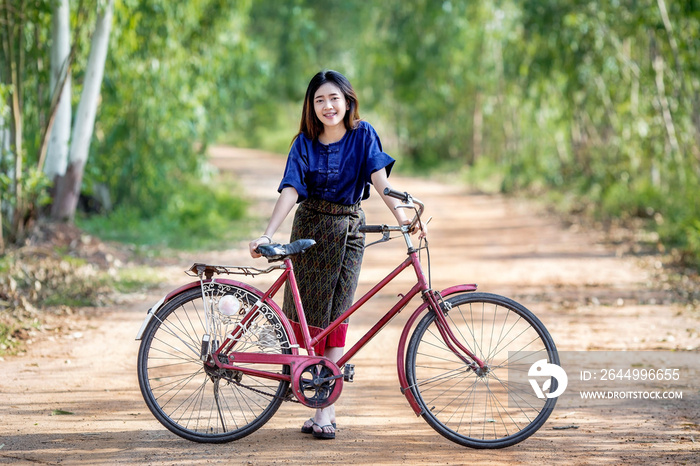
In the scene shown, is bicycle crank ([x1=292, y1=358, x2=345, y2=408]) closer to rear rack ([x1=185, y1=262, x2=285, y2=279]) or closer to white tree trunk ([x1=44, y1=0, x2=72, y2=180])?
rear rack ([x1=185, y1=262, x2=285, y2=279])

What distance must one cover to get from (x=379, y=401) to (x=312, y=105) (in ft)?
6.03

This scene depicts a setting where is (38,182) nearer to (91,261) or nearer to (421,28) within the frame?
(91,261)

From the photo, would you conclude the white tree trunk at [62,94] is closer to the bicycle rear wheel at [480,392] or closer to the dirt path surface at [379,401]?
the dirt path surface at [379,401]

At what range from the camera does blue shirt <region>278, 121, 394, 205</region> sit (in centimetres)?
407

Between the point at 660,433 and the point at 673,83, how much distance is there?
879cm

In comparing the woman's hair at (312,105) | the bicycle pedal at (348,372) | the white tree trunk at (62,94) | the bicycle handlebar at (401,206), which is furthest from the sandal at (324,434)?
the white tree trunk at (62,94)

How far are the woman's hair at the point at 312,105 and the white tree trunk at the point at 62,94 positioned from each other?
19.1 ft

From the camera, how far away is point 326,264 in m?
4.12

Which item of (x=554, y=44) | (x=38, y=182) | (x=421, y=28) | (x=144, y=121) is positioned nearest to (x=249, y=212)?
(x=144, y=121)

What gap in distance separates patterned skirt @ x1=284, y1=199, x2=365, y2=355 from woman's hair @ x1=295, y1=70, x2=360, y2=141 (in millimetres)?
358

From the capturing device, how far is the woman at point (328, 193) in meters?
4.05

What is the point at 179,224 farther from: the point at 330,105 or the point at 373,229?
the point at 373,229

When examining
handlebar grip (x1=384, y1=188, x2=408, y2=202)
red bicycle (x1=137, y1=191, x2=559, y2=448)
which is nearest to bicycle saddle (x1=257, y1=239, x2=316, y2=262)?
red bicycle (x1=137, y1=191, x2=559, y2=448)

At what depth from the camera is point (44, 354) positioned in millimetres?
5816
